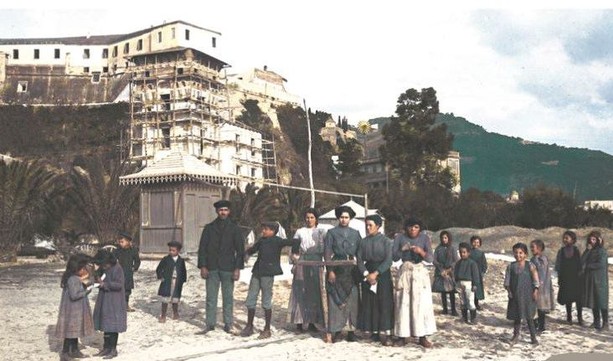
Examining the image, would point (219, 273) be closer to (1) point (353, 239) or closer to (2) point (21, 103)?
(1) point (353, 239)

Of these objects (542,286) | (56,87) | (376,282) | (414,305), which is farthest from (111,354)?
(56,87)

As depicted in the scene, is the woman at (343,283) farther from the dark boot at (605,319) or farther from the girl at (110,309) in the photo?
the dark boot at (605,319)

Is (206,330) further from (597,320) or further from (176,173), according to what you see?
(176,173)

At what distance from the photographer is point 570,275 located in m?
10.1

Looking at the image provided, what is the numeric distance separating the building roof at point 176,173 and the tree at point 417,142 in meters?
31.5

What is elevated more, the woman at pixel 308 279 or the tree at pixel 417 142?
the tree at pixel 417 142

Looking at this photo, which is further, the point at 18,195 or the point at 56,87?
the point at 56,87

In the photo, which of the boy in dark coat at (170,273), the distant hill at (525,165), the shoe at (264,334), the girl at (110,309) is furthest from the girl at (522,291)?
the distant hill at (525,165)

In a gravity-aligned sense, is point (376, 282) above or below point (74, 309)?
Answer: above

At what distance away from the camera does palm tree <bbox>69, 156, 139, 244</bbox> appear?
78.3 ft

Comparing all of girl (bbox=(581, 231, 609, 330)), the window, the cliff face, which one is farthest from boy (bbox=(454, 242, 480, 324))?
the window

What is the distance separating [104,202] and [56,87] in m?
51.1

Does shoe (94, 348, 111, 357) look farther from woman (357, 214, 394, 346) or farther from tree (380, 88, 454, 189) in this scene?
tree (380, 88, 454, 189)

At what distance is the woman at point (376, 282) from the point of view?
8.00m
